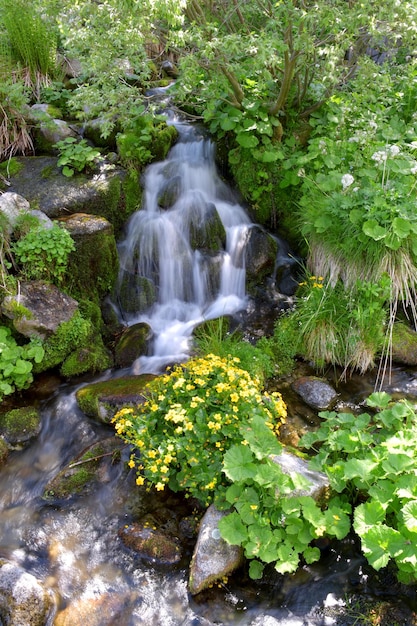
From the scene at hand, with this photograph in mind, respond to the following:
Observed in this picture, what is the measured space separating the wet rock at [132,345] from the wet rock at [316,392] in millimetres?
1703

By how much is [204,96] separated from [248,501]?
496cm

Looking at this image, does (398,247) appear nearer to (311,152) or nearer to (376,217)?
(376,217)

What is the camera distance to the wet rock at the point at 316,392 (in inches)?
184

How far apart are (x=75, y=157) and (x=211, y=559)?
4.92m

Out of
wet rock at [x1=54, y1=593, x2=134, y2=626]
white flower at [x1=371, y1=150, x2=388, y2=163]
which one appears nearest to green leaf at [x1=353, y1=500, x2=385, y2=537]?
wet rock at [x1=54, y1=593, x2=134, y2=626]

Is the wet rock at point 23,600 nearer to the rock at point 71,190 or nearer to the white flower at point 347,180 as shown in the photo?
the rock at point 71,190

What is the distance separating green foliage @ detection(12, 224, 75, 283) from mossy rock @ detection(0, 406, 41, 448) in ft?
4.66

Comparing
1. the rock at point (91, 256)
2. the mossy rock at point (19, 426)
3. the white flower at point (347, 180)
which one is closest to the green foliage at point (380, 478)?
the white flower at point (347, 180)

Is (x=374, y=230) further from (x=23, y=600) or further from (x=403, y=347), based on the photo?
(x=23, y=600)

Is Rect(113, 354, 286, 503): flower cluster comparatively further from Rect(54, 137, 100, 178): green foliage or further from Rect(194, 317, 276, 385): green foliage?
Rect(54, 137, 100, 178): green foliage

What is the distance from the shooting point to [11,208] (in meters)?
5.06

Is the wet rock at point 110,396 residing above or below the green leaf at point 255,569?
above

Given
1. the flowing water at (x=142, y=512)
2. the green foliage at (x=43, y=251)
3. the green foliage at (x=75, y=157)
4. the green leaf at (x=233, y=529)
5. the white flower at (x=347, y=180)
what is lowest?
the flowing water at (x=142, y=512)

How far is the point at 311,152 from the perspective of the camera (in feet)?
19.5
